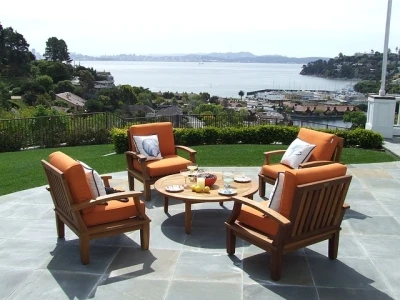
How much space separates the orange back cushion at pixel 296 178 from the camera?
3201mm

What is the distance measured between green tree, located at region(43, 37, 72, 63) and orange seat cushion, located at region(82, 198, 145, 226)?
82855 mm

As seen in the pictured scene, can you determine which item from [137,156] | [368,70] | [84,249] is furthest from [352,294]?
[368,70]

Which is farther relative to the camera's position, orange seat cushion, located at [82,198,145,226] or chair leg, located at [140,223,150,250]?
Answer: chair leg, located at [140,223,150,250]

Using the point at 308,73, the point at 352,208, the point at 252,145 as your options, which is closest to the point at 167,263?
the point at 352,208

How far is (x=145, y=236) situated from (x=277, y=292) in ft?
4.59

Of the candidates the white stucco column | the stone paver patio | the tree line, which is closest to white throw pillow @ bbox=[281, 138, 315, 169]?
the stone paver patio

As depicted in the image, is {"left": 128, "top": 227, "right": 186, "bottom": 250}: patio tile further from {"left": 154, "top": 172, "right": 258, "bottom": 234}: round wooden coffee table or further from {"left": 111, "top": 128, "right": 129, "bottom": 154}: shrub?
{"left": 111, "top": 128, "right": 129, "bottom": 154}: shrub

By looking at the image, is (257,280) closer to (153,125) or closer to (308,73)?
(153,125)

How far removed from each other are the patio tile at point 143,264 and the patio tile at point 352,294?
1.28m

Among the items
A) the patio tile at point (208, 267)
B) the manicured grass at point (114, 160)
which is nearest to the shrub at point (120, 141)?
the manicured grass at point (114, 160)

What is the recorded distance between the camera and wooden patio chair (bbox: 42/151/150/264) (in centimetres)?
354

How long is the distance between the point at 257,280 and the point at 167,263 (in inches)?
33.5

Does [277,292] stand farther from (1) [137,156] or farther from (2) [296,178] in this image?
(1) [137,156]

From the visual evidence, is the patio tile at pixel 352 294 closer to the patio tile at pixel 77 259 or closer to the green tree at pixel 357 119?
the patio tile at pixel 77 259
